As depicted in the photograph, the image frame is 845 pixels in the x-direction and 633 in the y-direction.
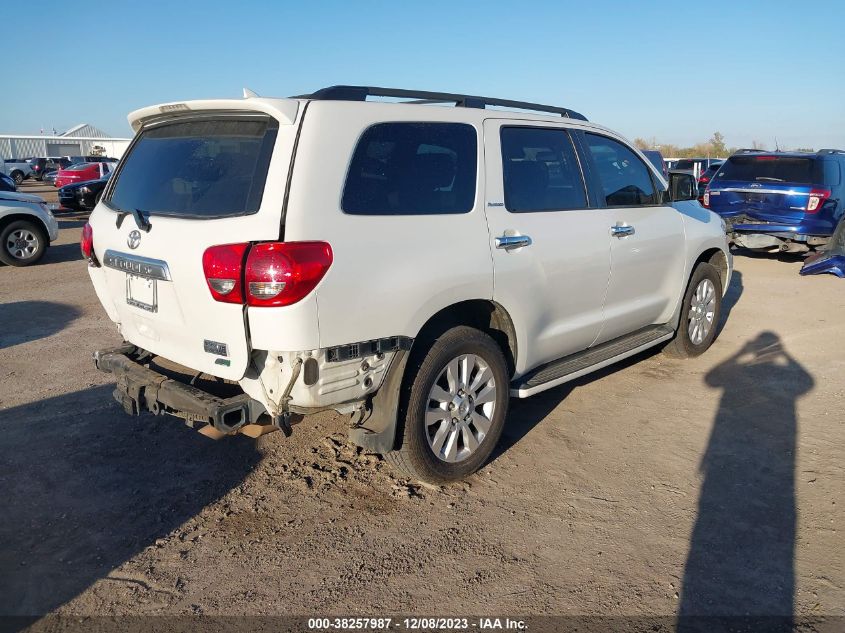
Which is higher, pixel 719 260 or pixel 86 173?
pixel 86 173

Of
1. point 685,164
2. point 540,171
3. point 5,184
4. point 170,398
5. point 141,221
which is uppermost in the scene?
point 5,184

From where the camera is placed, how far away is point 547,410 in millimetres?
5043

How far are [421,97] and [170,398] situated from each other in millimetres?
2055

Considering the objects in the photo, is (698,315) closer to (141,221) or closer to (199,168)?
(199,168)

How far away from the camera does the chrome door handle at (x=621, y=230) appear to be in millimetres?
4742

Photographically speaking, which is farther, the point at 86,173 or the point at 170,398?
the point at 86,173

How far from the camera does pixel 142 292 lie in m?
3.55

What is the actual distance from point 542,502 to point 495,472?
0.42 meters

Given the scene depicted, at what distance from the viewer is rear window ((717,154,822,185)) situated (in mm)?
10523

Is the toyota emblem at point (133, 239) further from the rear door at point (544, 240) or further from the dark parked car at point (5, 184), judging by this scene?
the dark parked car at point (5, 184)

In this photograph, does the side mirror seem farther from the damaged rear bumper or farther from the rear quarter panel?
the damaged rear bumper

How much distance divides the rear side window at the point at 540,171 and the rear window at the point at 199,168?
4.94 feet

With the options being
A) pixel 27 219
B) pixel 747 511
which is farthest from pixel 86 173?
pixel 747 511

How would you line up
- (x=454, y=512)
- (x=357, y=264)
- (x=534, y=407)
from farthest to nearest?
1. (x=534, y=407)
2. (x=454, y=512)
3. (x=357, y=264)
